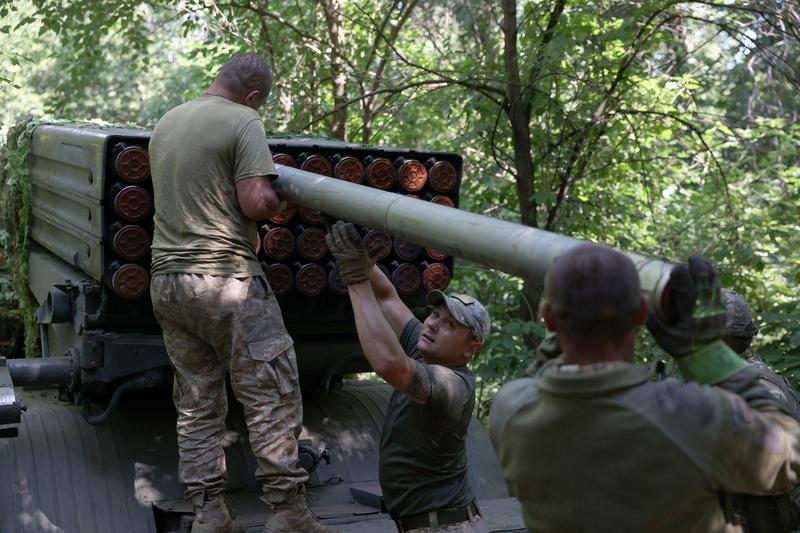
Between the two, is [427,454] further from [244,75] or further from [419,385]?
[244,75]

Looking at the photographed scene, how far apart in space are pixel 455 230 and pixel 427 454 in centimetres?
118

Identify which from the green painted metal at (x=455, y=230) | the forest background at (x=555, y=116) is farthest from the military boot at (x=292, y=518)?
the forest background at (x=555, y=116)

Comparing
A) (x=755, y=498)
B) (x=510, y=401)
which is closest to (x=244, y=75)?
(x=510, y=401)

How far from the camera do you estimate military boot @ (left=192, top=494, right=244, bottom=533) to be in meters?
4.75

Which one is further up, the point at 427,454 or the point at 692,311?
the point at 692,311

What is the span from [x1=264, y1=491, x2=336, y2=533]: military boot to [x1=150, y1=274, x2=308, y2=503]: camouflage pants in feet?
0.15

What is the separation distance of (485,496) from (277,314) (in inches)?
71.4

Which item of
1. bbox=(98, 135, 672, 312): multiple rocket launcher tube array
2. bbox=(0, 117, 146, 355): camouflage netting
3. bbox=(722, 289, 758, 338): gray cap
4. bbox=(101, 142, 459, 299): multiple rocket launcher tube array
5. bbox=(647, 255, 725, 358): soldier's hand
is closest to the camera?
bbox=(647, 255, 725, 358): soldier's hand

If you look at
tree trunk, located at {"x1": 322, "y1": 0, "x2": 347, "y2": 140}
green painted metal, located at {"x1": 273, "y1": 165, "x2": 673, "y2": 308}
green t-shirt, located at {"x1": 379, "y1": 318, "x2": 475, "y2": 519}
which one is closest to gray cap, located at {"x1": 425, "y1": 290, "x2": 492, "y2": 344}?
green t-shirt, located at {"x1": 379, "y1": 318, "x2": 475, "y2": 519}

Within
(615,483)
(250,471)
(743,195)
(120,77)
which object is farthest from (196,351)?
(120,77)

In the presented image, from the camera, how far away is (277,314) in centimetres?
480

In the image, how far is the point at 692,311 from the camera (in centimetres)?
246

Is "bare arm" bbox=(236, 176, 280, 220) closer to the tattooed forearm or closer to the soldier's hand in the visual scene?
the tattooed forearm

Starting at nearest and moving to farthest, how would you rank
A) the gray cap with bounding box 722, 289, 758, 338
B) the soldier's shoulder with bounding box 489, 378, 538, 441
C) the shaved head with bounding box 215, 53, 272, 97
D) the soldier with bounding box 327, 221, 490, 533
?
the soldier's shoulder with bounding box 489, 378, 538, 441, the soldier with bounding box 327, 221, 490, 533, the gray cap with bounding box 722, 289, 758, 338, the shaved head with bounding box 215, 53, 272, 97
